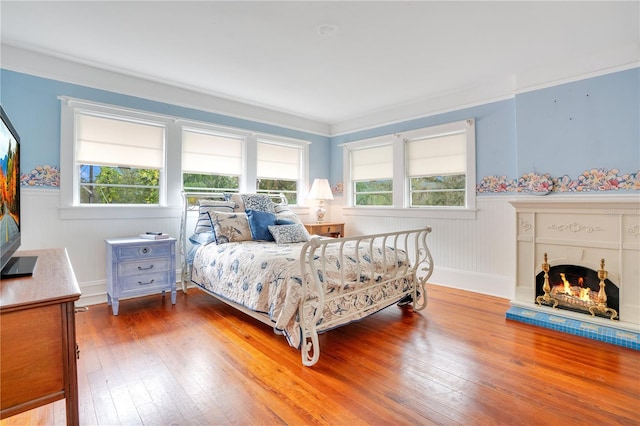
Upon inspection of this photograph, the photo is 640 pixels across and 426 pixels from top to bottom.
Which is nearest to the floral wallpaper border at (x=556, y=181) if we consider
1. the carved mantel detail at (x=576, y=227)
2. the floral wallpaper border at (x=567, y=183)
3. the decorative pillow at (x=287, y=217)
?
the floral wallpaper border at (x=567, y=183)

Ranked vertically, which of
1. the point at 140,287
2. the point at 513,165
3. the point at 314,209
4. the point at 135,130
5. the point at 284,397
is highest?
the point at 135,130

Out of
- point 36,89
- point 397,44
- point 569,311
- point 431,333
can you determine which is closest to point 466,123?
point 397,44

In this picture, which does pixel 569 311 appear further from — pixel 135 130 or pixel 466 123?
pixel 135 130

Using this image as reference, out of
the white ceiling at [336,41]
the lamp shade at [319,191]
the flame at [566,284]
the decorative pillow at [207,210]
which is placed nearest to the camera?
the white ceiling at [336,41]

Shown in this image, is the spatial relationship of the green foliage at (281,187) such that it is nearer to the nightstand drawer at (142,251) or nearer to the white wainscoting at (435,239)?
the white wainscoting at (435,239)

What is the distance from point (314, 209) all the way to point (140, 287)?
9.17 feet

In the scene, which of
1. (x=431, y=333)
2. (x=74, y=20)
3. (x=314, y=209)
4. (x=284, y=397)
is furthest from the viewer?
(x=314, y=209)

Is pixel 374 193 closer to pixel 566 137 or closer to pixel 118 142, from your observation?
pixel 566 137

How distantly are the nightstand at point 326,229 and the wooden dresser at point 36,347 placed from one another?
138 inches

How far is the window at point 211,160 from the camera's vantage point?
399 cm

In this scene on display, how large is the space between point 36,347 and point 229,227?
2.36 m

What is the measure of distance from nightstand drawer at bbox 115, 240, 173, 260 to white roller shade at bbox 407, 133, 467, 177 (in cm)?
317

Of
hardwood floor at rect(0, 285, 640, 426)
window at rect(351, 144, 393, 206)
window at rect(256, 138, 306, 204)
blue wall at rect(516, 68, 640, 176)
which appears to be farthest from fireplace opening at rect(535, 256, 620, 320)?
window at rect(256, 138, 306, 204)

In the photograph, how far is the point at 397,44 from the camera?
2756 millimetres
